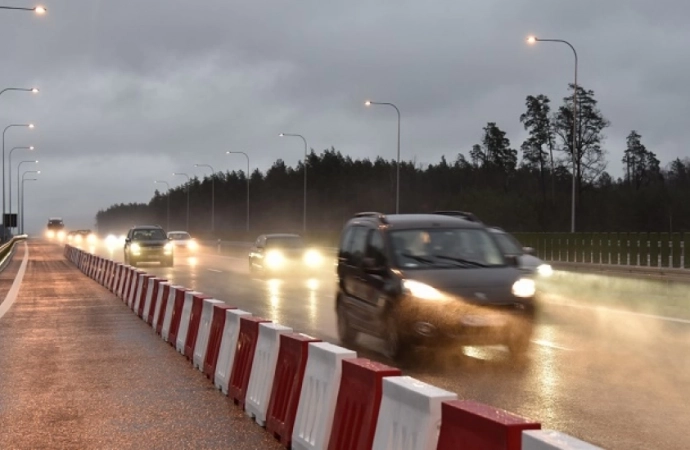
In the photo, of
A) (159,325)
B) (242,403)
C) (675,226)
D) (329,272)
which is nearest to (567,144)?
(675,226)

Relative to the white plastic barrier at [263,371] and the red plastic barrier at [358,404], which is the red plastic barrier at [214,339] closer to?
the white plastic barrier at [263,371]

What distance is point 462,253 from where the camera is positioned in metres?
12.8

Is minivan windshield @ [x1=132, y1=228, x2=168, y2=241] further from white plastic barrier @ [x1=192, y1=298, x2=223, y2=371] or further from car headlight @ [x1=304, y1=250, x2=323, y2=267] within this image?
white plastic barrier @ [x1=192, y1=298, x2=223, y2=371]

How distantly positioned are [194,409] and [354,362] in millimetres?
3150

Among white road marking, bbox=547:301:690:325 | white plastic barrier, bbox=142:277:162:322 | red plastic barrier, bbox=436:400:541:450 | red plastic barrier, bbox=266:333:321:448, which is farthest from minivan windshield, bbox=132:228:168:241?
red plastic barrier, bbox=436:400:541:450

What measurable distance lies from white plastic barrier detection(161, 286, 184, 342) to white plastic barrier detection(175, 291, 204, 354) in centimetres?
99

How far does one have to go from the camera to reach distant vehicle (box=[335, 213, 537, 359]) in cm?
1165

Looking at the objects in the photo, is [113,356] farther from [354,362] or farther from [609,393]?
[354,362]

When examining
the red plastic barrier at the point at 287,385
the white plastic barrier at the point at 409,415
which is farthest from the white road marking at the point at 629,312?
the white plastic barrier at the point at 409,415

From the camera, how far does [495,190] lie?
102000mm

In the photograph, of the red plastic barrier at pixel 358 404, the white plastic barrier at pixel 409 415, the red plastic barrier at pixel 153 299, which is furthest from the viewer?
the red plastic barrier at pixel 153 299

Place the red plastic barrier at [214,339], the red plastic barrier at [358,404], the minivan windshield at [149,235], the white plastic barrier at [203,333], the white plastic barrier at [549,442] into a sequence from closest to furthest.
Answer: the white plastic barrier at [549,442] < the red plastic barrier at [358,404] < the red plastic barrier at [214,339] < the white plastic barrier at [203,333] < the minivan windshield at [149,235]

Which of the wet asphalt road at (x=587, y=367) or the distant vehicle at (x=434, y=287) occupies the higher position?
the distant vehicle at (x=434, y=287)

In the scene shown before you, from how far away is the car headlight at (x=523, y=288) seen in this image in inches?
476
